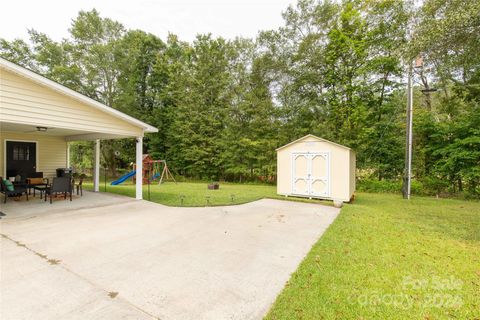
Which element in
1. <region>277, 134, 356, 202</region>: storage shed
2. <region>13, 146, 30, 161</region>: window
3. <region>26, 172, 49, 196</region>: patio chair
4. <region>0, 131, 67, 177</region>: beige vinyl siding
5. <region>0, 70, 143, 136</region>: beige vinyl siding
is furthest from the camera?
<region>0, 131, 67, 177</region>: beige vinyl siding

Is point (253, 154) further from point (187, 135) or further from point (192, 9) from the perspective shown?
point (192, 9)

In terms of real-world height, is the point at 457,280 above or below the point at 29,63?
below

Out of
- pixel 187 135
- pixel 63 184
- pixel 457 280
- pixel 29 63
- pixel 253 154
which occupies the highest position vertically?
pixel 29 63

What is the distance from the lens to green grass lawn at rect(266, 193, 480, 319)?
2211 millimetres

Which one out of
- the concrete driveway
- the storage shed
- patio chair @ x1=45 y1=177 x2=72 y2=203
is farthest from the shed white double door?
patio chair @ x1=45 y1=177 x2=72 y2=203

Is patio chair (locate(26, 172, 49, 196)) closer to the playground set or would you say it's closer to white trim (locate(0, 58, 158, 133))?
white trim (locate(0, 58, 158, 133))

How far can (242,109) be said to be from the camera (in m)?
16.7

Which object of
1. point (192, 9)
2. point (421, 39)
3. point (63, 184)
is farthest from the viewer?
point (192, 9)

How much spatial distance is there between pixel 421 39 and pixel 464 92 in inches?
389

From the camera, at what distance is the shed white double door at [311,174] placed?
28.0 ft

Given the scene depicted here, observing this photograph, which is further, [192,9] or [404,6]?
[192,9]

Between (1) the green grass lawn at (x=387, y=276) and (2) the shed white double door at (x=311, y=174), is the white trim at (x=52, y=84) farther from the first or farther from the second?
(1) the green grass lawn at (x=387, y=276)

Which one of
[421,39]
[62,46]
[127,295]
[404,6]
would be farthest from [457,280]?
[62,46]

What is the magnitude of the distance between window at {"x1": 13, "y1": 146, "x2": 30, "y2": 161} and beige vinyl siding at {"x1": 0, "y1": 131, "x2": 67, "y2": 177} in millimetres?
351
